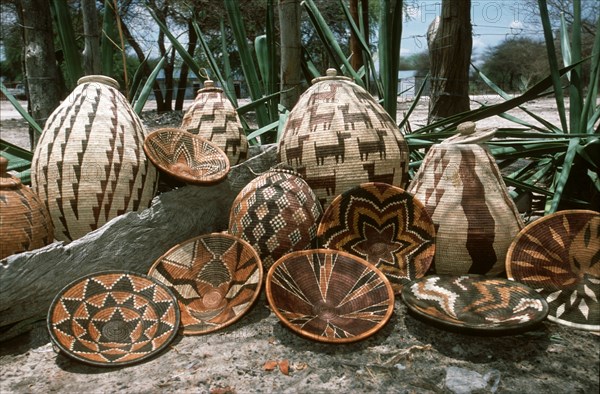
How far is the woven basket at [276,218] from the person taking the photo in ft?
7.11

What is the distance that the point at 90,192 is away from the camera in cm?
218

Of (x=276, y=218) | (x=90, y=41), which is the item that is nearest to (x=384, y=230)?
(x=276, y=218)

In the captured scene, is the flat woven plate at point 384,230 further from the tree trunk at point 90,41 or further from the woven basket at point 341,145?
the tree trunk at point 90,41

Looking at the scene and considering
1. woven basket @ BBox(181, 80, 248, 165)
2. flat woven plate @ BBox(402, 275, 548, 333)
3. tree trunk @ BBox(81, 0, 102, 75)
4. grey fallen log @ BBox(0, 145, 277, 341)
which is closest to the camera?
flat woven plate @ BBox(402, 275, 548, 333)

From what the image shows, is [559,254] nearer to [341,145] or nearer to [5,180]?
[341,145]

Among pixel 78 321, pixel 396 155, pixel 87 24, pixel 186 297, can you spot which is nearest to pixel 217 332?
pixel 186 297

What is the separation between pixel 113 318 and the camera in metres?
1.92

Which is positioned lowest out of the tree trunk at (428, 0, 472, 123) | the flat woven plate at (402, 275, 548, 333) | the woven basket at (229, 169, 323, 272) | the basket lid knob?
the flat woven plate at (402, 275, 548, 333)

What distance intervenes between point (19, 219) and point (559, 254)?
7.43ft

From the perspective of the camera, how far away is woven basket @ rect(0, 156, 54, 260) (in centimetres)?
191

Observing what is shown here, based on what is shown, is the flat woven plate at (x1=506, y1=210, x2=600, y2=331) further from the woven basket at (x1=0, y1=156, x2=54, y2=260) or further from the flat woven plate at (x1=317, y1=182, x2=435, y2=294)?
the woven basket at (x1=0, y1=156, x2=54, y2=260)

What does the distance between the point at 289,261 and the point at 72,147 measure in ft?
3.62

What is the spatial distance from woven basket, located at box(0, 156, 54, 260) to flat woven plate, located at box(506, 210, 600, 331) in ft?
6.46

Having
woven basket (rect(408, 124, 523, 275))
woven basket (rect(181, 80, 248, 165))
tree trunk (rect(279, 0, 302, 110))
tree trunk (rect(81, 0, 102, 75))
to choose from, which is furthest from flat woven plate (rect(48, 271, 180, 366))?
tree trunk (rect(279, 0, 302, 110))
